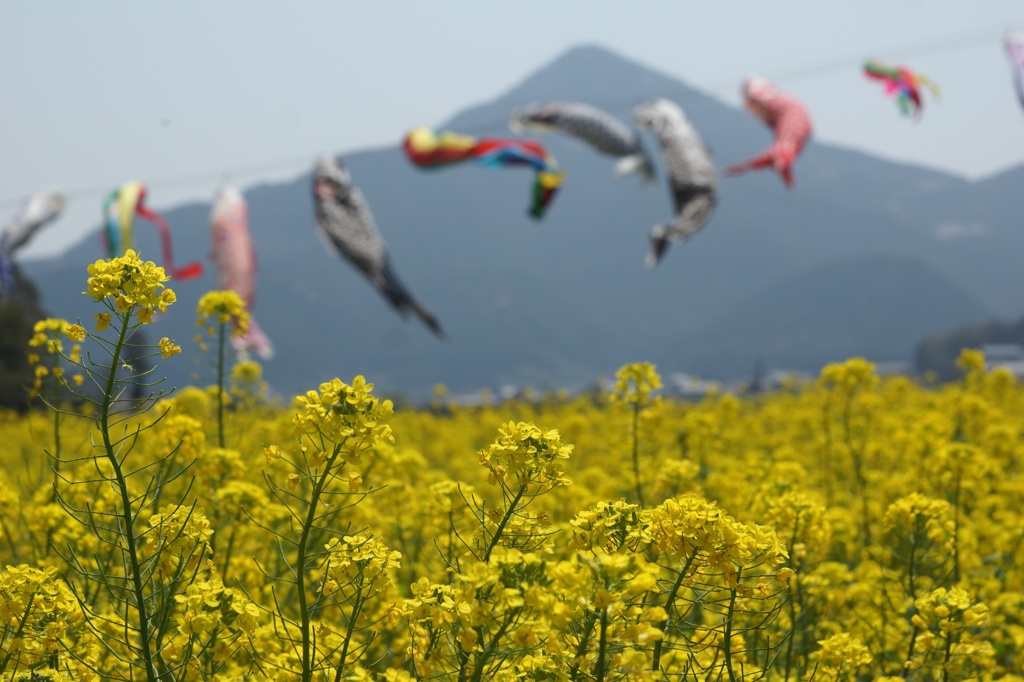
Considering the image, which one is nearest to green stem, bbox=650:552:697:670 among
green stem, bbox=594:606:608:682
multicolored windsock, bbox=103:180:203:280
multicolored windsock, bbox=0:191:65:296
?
green stem, bbox=594:606:608:682

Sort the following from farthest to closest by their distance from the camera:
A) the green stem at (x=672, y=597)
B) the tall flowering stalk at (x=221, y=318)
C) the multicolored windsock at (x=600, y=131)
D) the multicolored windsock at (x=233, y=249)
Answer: the multicolored windsock at (x=233, y=249)
the multicolored windsock at (x=600, y=131)
the tall flowering stalk at (x=221, y=318)
the green stem at (x=672, y=597)

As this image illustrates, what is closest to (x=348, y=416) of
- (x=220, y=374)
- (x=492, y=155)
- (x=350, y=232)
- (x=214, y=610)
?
(x=214, y=610)

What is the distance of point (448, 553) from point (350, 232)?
1098cm

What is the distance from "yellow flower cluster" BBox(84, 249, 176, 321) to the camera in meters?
1.96

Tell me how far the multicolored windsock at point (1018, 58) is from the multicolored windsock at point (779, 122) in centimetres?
254

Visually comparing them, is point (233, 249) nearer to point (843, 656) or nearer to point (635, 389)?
point (635, 389)

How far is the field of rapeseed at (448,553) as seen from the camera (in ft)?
6.41

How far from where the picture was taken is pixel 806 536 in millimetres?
3326

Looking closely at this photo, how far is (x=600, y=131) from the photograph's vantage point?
12633mm

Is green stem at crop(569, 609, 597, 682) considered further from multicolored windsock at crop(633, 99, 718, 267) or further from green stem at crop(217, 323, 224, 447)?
multicolored windsock at crop(633, 99, 718, 267)

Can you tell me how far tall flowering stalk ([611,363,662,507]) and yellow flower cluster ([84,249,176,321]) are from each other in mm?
3049

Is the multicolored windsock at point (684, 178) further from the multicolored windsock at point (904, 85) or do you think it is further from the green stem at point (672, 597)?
the green stem at point (672, 597)

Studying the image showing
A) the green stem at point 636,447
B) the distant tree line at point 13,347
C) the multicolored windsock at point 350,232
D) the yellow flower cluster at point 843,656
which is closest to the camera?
the yellow flower cluster at point 843,656

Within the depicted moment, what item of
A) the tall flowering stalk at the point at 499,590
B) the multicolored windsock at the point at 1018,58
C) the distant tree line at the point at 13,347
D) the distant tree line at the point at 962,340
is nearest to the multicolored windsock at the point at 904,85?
the multicolored windsock at the point at 1018,58
